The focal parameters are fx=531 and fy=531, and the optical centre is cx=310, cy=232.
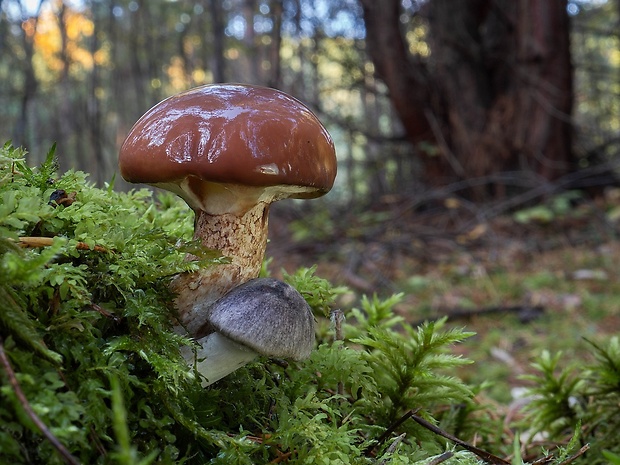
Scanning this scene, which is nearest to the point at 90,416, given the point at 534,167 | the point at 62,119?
the point at 534,167

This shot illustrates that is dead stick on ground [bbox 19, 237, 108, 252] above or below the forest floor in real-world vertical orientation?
above

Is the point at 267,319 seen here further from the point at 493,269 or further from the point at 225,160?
the point at 493,269

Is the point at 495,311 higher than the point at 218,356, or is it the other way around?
the point at 218,356

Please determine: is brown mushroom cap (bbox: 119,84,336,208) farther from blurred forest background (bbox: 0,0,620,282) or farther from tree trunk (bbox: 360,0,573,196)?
tree trunk (bbox: 360,0,573,196)

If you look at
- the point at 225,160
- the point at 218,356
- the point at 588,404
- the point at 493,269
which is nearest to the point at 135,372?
the point at 218,356

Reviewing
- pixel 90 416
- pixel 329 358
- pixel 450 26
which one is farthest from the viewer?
pixel 450 26

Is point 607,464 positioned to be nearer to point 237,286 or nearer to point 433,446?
point 433,446

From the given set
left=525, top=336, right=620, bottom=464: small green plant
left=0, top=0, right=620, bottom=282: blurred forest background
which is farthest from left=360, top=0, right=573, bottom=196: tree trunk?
left=525, top=336, right=620, bottom=464: small green plant
